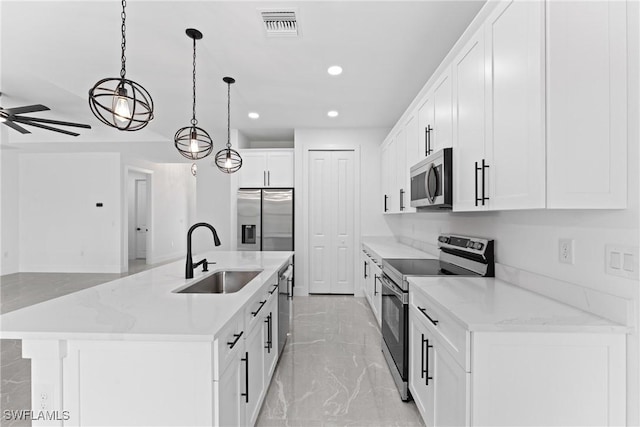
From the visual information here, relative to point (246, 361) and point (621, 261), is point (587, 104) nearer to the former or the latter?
point (621, 261)

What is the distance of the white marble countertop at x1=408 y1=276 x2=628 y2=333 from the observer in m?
1.31

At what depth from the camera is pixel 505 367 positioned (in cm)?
132

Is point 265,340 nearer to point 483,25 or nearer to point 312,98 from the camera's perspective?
point 483,25

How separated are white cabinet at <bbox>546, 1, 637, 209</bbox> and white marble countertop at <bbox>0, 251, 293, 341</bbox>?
1489 millimetres

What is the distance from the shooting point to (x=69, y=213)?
23.1 ft

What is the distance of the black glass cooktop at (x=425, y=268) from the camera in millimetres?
2418

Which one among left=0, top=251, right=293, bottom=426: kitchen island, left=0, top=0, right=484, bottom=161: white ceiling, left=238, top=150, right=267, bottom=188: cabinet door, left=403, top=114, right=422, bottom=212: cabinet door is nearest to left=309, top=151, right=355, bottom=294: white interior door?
left=238, top=150, right=267, bottom=188: cabinet door

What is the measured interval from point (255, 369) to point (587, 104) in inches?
81.6

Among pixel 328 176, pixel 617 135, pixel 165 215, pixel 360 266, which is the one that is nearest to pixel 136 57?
pixel 328 176

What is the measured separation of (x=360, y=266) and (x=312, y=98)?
9.02 ft

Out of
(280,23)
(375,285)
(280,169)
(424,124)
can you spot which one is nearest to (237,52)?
(280,23)

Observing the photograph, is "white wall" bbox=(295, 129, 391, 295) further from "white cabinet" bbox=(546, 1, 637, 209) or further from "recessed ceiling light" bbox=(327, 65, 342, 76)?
"white cabinet" bbox=(546, 1, 637, 209)

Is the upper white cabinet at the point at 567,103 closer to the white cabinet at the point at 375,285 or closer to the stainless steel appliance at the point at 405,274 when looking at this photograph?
the stainless steel appliance at the point at 405,274

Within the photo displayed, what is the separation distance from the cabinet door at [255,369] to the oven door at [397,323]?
95 centimetres
